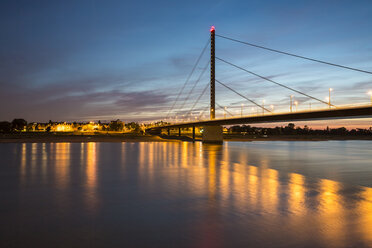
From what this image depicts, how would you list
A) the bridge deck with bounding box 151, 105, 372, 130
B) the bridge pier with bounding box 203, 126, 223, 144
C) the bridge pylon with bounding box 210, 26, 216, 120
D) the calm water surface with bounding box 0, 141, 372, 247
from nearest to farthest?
1. the calm water surface with bounding box 0, 141, 372, 247
2. the bridge deck with bounding box 151, 105, 372, 130
3. the bridge pylon with bounding box 210, 26, 216, 120
4. the bridge pier with bounding box 203, 126, 223, 144

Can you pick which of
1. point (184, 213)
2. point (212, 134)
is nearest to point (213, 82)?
point (212, 134)

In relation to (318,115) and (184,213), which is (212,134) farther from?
(184,213)

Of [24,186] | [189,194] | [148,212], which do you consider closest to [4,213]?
[148,212]

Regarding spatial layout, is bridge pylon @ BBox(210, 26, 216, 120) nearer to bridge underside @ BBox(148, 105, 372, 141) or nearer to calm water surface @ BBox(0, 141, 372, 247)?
bridge underside @ BBox(148, 105, 372, 141)

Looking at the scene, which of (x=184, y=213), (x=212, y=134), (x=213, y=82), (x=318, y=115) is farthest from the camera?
(x=213, y=82)

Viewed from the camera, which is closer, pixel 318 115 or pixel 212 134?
pixel 318 115

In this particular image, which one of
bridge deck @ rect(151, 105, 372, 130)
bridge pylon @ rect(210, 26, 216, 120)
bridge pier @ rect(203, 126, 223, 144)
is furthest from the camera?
bridge pier @ rect(203, 126, 223, 144)

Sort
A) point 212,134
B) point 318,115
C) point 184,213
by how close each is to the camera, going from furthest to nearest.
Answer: point 212,134 → point 318,115 → point 184,213

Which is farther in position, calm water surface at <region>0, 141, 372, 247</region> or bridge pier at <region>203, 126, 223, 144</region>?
bridge pier at <region>203, 126, 223, 144</region>

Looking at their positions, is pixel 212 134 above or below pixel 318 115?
below

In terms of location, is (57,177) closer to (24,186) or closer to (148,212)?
(24,186)

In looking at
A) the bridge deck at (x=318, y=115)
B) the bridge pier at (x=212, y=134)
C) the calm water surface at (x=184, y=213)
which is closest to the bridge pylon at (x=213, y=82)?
the bridge pier at (x=212, y=134)

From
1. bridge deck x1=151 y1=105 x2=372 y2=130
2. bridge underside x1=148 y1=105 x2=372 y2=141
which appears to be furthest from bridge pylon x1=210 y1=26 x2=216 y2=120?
bridge deck x1=151 y1=105 x2=372 y2=130

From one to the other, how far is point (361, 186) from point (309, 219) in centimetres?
899
